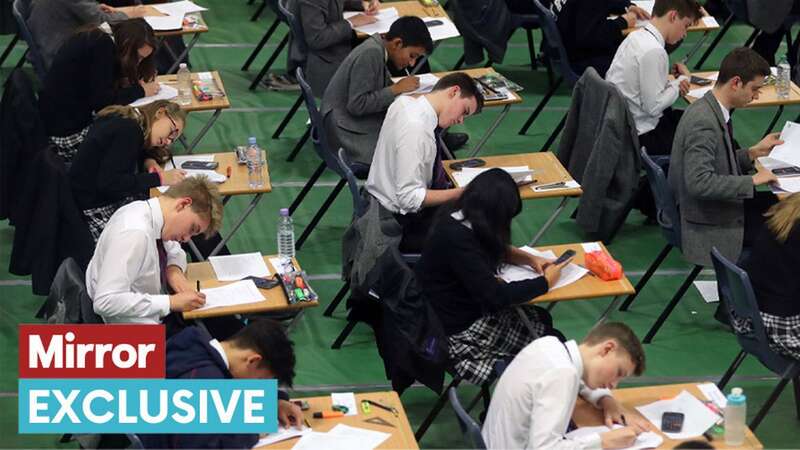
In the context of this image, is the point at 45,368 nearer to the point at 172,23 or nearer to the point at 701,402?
the point at 701,402

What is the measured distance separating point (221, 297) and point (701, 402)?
6.46ft

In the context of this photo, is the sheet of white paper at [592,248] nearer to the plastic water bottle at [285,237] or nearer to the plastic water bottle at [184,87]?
the plastic water bottle at [285,237]

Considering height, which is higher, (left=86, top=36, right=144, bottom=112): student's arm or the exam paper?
(left=86, top=36, right=144, bottom=112): student's arm

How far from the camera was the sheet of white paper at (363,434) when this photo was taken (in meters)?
5.21

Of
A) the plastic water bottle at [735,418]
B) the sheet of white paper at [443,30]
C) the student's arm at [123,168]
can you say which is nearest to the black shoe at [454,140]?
the sheet of white paper at [443,30]

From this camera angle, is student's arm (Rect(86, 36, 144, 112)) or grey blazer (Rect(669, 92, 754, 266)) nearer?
grey blazer (Rect(669, 92, 754, 266))

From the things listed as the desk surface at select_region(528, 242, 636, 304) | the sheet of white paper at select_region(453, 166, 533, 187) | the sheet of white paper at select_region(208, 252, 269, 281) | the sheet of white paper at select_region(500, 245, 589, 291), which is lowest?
the sheet of white paper at select_region(208, 252, 269, 281)

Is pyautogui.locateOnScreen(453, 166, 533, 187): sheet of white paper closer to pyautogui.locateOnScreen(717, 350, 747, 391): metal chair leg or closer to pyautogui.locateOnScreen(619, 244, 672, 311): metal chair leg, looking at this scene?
pyautogui.locateOnScreen(619, 244, 672, 311): metal chair leg

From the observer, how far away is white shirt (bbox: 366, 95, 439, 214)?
6.92m

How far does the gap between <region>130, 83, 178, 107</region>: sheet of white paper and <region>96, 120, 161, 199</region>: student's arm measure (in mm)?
1102

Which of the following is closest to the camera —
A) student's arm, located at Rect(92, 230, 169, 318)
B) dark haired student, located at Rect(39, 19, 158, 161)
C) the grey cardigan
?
student's arm, located at Rect(92, 230, 169, 318)

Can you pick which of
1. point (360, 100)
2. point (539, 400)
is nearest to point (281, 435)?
point (539, 400)

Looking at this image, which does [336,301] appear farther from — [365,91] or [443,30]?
[443,30]

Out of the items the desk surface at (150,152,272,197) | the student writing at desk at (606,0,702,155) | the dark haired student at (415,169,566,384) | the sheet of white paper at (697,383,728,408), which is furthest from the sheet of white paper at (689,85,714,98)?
the sheet of white paper at (697,383,728,408)
